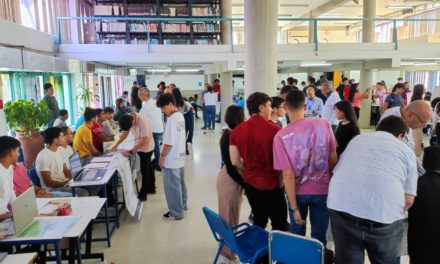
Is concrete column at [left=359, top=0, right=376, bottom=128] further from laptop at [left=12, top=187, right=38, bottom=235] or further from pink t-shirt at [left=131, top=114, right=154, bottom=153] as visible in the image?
laptop at [left=12, top=187, right=38, bottom=235]

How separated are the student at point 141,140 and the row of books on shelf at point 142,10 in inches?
268

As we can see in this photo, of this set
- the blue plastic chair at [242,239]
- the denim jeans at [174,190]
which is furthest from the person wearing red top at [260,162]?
the denim jeans at [174,190]

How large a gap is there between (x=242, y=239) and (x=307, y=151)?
0.91 m

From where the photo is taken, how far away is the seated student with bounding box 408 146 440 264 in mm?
2045

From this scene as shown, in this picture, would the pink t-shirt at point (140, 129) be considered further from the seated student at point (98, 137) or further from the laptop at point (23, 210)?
the laptop at point (23, 210)

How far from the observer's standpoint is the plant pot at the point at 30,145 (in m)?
5.18

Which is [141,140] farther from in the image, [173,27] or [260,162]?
[173,27]

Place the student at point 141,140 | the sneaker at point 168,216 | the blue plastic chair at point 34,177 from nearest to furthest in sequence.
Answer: the blue plastic chair at point 34,177 → the sneaker at point 168,216 → the student at point 141,140

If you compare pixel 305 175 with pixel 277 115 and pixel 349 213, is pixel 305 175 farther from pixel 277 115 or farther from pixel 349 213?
pixel 277 115

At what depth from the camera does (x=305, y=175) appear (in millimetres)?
2506

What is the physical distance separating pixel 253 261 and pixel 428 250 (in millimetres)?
1101

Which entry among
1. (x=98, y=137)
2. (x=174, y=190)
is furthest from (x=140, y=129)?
(x=174, y=190)

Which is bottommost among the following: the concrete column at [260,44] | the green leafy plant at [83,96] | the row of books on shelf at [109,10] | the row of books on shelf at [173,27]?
the green leafy plant at [83,96]

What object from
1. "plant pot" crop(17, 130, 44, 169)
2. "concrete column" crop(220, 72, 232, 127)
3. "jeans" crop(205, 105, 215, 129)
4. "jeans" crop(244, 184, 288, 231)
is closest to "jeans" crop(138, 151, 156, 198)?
"plant pot" crop(17, 130, 44, 169)
